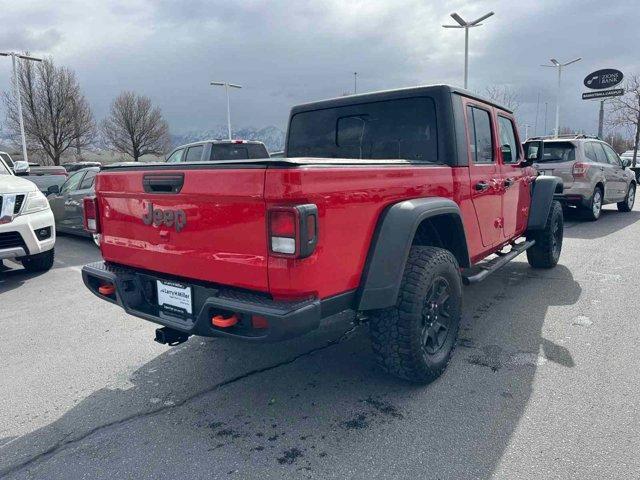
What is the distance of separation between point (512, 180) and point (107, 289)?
150 inches

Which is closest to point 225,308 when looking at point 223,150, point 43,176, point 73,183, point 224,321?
point 224,321

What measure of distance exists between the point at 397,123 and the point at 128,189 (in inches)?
82.9

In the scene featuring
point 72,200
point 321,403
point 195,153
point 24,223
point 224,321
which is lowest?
point 321,403

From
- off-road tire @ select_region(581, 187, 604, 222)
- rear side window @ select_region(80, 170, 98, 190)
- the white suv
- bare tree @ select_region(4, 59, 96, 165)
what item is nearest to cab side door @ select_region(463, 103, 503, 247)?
the white suv

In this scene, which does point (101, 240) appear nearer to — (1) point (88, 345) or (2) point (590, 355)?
(1) point (88, 345)

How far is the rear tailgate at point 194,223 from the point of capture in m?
2.46

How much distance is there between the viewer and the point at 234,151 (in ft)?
31.0

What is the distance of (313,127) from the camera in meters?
4.52

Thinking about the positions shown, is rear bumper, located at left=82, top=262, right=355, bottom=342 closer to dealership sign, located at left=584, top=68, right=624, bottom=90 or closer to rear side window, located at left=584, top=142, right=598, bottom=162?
rear side window, located at left=584, top=142, right=598, bottom=162

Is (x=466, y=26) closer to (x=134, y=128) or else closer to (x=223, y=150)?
(x=223, y=150)

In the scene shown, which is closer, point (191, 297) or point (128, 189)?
point (191, 297)

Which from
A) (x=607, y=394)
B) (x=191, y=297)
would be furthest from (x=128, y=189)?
(x=607, y=394)

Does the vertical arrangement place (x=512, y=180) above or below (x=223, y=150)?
below

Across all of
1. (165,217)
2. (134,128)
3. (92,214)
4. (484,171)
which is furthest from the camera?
(134,128)
